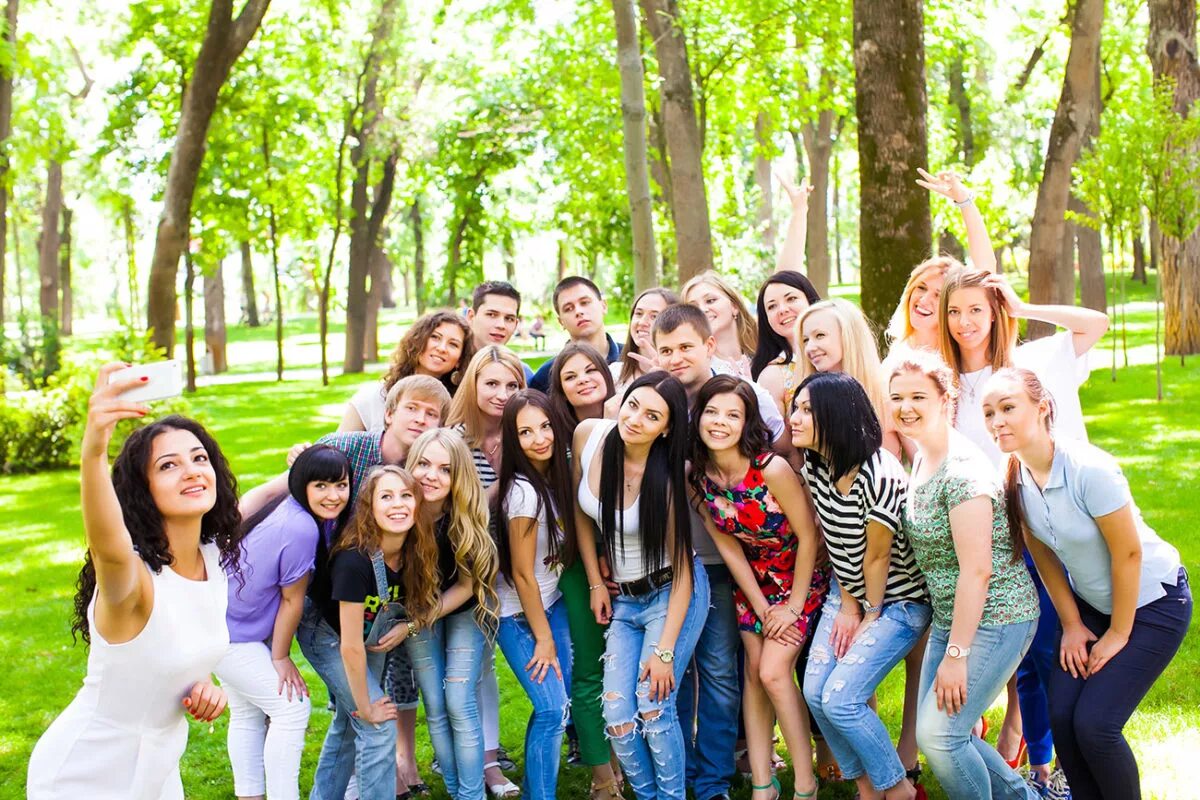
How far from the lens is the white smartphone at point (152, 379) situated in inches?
111

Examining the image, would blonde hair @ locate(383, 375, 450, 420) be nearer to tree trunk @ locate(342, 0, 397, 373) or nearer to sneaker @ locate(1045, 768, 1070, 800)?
sneaker @ locate(1045, 768, 1070, 800)

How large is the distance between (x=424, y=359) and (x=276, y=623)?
156 centimetres

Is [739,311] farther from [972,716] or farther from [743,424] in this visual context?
[972,716]

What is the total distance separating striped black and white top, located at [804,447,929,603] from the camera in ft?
13.8

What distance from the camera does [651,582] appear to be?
180 inches

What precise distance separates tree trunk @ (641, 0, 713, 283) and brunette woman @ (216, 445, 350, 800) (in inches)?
290

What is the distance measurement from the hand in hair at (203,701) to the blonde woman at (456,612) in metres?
1.19

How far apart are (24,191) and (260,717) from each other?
44.5m

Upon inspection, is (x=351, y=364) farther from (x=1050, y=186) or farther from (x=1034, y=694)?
(x=1034, y=694)

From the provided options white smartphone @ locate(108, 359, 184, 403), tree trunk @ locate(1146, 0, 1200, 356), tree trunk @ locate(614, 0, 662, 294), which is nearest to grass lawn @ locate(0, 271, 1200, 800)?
tree trunk @ locate(1146, 0, 1200, 356)

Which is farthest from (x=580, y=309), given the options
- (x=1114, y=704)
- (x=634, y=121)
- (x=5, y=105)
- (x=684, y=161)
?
(x=5, y=105)

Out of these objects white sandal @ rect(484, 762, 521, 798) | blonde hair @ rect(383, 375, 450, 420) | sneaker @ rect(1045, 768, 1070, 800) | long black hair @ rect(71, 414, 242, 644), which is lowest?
white sandal @ rect(484, 762, 521, 798)

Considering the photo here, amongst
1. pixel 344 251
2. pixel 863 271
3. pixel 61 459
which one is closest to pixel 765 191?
pixel 61 459

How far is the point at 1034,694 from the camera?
15.3 ft
